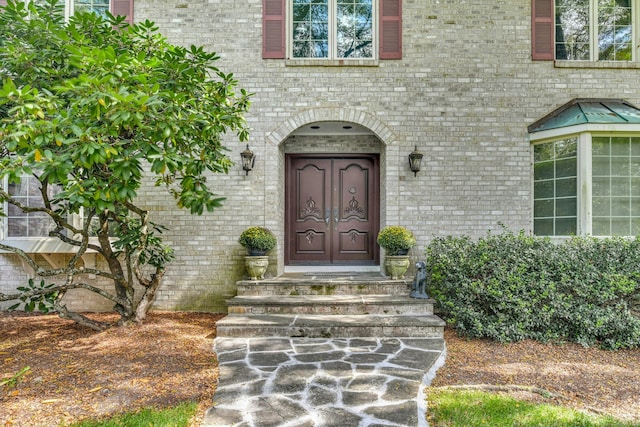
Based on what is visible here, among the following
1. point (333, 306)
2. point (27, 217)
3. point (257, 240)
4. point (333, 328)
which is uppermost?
point (27, 217)

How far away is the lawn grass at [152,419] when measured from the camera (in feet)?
8.14

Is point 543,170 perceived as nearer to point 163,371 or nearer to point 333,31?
point 333,31

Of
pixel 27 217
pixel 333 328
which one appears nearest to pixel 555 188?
pixel 333 328

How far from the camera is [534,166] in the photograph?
18.8ft

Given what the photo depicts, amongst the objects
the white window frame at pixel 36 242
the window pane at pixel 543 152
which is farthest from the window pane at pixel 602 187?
the white window frame at pixel 36 242

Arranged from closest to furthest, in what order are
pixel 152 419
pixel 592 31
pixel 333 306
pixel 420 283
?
pixel 152 419 < pixel 333 306 < pixel 420 283 < pixel 592 31

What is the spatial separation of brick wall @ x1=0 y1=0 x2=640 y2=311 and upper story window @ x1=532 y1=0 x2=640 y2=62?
317mm

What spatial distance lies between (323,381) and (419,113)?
424cm

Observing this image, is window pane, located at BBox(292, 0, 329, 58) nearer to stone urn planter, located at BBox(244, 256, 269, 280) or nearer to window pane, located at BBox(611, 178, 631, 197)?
stone urn planter, located at BBox(244, 256, 269, 280)

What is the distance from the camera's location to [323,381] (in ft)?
10.2

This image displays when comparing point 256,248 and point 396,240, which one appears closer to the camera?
point 396,240

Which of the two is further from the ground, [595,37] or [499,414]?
[595,37]

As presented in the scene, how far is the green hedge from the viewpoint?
4227mm

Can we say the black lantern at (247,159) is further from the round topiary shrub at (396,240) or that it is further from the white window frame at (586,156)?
the white window frame at (586,156)
